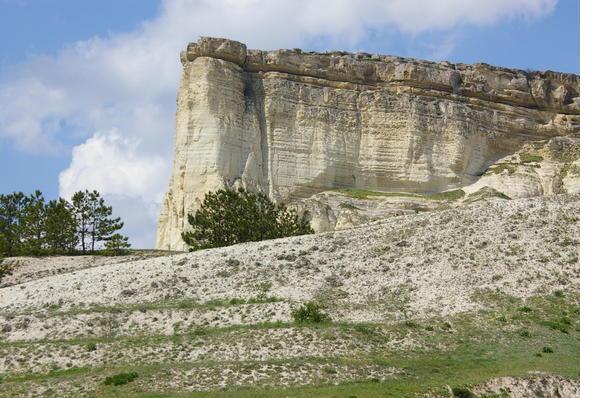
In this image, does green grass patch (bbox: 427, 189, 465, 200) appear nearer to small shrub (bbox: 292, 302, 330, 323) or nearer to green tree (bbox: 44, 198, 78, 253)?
green tree (bbox: 44, 198, 78, 253)

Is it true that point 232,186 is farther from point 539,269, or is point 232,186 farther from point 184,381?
point 184,381

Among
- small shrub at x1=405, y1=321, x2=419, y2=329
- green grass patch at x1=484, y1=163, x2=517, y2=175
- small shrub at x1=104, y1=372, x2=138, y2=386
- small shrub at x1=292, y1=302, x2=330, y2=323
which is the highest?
green grass patch at x1=484, y1=163, x2=517, y2=175

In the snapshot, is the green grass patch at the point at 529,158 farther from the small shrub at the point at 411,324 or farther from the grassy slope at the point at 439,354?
the small shrub at the point at 411,324

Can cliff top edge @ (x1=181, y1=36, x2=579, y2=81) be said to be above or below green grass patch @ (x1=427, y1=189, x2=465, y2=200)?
above

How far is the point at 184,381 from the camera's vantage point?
2845 centimetres

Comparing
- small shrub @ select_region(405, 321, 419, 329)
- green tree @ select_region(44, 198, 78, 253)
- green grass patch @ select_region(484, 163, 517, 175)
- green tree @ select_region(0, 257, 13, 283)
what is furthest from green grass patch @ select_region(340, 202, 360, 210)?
small shrub @ select_region(405, 321, 419, 329)

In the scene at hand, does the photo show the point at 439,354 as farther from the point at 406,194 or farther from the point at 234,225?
the point at 406,194

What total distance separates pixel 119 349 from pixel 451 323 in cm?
1316

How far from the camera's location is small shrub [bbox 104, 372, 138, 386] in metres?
28.1

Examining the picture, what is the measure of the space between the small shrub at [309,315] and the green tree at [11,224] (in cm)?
3127

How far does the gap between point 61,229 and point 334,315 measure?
3409cm

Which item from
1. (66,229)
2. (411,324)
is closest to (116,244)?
(66,229)

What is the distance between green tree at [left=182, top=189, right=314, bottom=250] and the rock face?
2391 centimetres

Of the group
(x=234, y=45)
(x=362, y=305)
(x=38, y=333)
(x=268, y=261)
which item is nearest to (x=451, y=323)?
(x=362, y=305)
